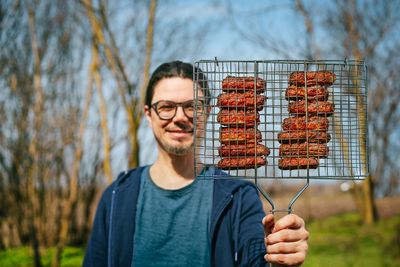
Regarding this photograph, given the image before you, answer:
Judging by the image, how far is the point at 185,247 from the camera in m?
2.26

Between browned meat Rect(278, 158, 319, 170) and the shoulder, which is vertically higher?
browned meat Rect(278, 158, 319, 170)

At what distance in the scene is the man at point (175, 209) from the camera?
222 cm

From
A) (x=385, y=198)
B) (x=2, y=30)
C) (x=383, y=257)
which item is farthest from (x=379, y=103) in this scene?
(x=2, y=30)

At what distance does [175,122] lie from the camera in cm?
236

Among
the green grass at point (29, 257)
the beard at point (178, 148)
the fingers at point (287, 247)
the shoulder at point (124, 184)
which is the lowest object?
the green grass at point (29, 257)

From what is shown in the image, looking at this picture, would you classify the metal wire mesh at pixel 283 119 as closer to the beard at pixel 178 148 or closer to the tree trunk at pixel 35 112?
the beard at pixel 178 148

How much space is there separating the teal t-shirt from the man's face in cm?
16

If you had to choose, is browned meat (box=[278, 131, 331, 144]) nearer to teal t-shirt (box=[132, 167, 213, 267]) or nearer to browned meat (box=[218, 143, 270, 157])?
browned meat (box=[218, 143, 270, 157])

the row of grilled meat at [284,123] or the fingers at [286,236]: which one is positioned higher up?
the row of grilled meat at [284,123]

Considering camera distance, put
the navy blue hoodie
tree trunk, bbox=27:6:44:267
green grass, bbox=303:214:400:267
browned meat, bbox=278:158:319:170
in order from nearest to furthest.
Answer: browned meat, bbox=278:158:319:170 → the navy blue hoodie → tree trunk, bbox=27:6:44:267 → green grass, bbox=303:214:400:267

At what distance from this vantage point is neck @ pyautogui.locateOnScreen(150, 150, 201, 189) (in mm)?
2422

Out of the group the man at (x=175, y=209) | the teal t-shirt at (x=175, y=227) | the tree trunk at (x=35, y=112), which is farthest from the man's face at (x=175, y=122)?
the tree trunk at (x=35, y=112)

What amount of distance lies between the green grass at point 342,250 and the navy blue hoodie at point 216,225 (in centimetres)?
655

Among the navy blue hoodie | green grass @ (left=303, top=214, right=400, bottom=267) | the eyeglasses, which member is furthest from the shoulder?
green grass @ (left=303, top=214, right=400, bottom=267)
